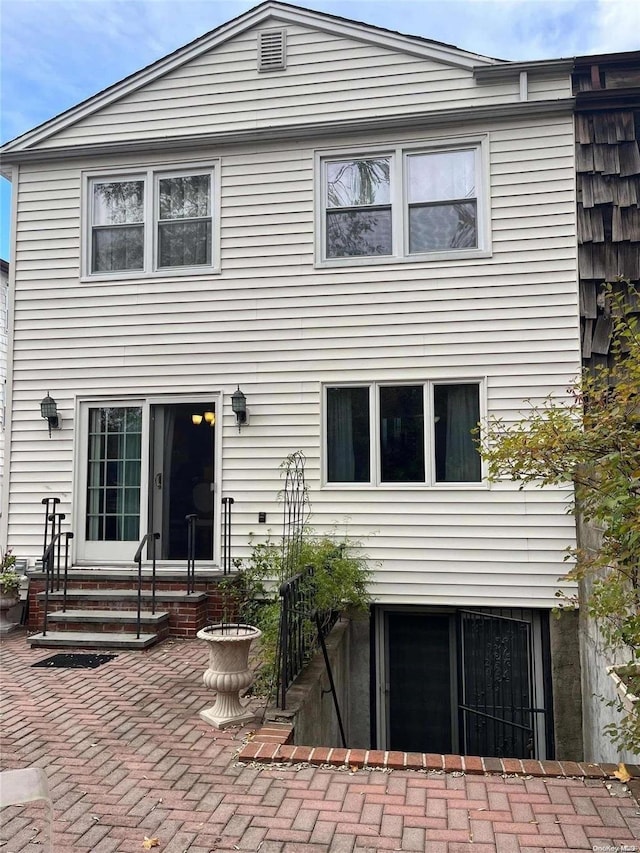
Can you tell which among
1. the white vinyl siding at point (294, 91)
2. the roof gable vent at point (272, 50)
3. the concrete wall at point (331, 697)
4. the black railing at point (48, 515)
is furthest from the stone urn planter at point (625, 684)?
the roof gable vent at point (272, 50)

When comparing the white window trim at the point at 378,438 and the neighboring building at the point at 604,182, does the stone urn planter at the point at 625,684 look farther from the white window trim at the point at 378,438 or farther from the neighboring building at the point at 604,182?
the neighboring building at the point at 604,182

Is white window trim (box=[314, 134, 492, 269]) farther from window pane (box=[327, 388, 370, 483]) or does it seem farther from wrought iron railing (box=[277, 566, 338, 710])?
wrought iron railing (box=[277, 566, 338, 710])

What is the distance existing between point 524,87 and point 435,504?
15.6 ft

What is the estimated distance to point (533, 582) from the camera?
21.5 feet

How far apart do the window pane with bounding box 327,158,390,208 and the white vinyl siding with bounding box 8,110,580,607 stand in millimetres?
260

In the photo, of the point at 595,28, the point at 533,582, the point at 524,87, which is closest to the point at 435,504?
the point at 533,582

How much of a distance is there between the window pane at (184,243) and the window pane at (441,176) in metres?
2.56

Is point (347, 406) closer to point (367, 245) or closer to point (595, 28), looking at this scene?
point (367, 245)

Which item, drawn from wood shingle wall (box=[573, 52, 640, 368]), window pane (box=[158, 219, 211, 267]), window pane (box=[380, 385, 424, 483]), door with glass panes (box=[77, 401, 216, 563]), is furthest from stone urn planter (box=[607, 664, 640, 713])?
window pane (box=[158, 219, 211, 267])

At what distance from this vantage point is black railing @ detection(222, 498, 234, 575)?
7164 millimetres

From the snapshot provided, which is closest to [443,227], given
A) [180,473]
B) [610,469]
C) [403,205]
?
[403,205]

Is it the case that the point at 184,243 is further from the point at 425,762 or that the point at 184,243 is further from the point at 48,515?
the point at 425,762

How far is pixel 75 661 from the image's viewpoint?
5848mm

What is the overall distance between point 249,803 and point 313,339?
5.02m
